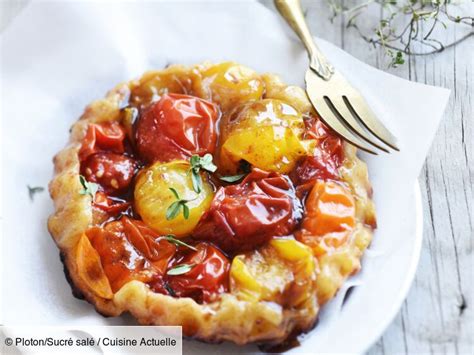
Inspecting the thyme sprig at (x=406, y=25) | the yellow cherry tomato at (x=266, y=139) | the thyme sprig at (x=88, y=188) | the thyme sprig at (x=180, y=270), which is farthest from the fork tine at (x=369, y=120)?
the thyme sprig at (x=88, y=188)

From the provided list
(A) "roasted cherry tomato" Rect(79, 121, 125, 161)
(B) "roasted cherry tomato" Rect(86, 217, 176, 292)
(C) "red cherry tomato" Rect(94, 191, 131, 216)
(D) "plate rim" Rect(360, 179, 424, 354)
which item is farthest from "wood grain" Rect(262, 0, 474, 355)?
(A) "roasted cherry tomato" Rect(79, 121, 125, 161)

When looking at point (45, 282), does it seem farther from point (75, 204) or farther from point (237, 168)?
point (237, 168)

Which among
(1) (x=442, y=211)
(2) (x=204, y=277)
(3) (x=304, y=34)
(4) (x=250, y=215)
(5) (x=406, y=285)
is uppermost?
(3) (x=304, y=34)

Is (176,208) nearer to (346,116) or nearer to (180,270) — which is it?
(180,270)

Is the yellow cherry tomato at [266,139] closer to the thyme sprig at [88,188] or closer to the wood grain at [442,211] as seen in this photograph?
the thyme sprig at [88,188]

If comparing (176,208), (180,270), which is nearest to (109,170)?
(176,208)

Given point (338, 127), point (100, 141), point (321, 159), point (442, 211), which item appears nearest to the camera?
point (321, 159)

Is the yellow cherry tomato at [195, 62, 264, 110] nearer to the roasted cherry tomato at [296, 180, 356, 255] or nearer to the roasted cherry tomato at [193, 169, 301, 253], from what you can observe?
the roasted cherry tomato at [193, 169, 301, 253]
